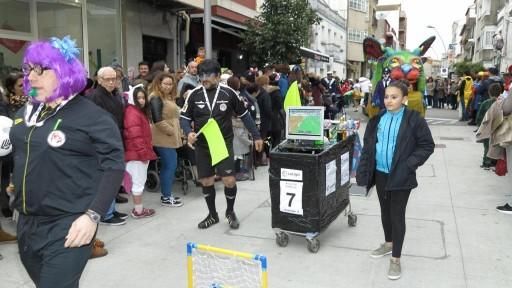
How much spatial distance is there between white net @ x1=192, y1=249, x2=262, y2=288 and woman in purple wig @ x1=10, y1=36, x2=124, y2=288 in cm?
89

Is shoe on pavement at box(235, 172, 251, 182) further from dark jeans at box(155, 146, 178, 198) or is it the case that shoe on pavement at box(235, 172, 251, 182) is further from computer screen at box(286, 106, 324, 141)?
computer screen at box(286, 106, 324, 141)

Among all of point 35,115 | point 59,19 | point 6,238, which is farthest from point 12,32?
point 35,115

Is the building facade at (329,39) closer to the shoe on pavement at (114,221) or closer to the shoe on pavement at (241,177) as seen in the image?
the shoe on pavement at (241,177)

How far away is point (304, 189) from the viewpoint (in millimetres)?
4645

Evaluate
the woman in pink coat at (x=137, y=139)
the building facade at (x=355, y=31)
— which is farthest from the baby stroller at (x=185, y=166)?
the building facade at (x=355, y=31)

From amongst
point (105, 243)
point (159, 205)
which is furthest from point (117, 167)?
point (159, 205)

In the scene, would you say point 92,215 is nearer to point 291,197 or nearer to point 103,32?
point 291,197

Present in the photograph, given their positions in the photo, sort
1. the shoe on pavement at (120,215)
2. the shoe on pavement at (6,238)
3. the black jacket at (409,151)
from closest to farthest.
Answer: the black jacket at (409,151) < the shoe on pavement at (6,238) < the shoe on pavement at (120,215)

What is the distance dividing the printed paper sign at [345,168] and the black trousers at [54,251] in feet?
10.6

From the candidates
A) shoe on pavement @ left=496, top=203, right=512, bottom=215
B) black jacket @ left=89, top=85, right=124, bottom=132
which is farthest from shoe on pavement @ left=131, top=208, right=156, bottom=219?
shoe on pavement @ left=496, top=203, right=512, bottom=215

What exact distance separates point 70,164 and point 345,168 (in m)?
3.46

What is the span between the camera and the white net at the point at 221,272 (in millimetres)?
3004

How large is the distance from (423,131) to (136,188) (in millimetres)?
3448

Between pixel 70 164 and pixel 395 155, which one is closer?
pixel 70 164
